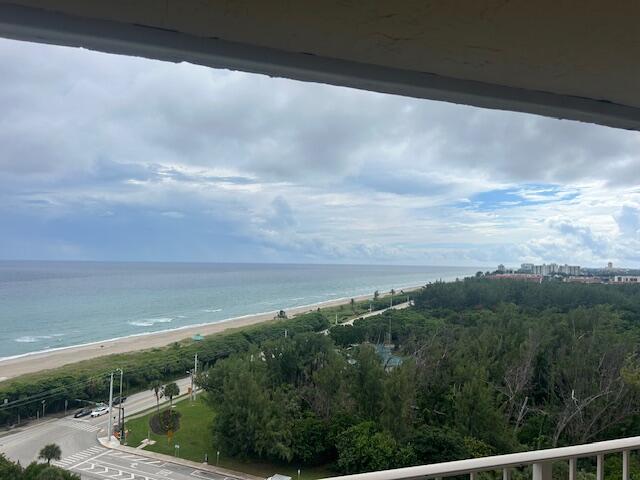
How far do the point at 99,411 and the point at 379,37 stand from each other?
3.32 meters

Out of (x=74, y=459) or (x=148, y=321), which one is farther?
(x=148, y=321)

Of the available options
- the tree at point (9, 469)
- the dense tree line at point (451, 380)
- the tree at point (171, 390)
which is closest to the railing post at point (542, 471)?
the tree at point (9, 469)

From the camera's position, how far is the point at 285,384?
224 inches

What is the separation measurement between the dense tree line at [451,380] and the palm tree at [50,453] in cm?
205

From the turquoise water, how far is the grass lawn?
2.76 feet

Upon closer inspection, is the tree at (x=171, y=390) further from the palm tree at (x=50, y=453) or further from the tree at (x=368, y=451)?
the tree at (x=368, y=451)

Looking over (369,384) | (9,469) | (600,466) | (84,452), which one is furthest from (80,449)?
(369,384)

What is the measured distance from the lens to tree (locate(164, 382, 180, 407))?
4.04m

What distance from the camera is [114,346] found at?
3498 millimetres

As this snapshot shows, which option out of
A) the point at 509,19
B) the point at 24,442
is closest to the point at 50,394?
the point at 24,442

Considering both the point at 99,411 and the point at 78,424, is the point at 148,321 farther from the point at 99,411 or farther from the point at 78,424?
the point at 78,424

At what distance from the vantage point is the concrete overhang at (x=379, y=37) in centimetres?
58

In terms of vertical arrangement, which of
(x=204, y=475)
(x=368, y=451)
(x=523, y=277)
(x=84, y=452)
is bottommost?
(x=368, y=451)

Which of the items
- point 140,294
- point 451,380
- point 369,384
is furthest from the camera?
point 140,294
